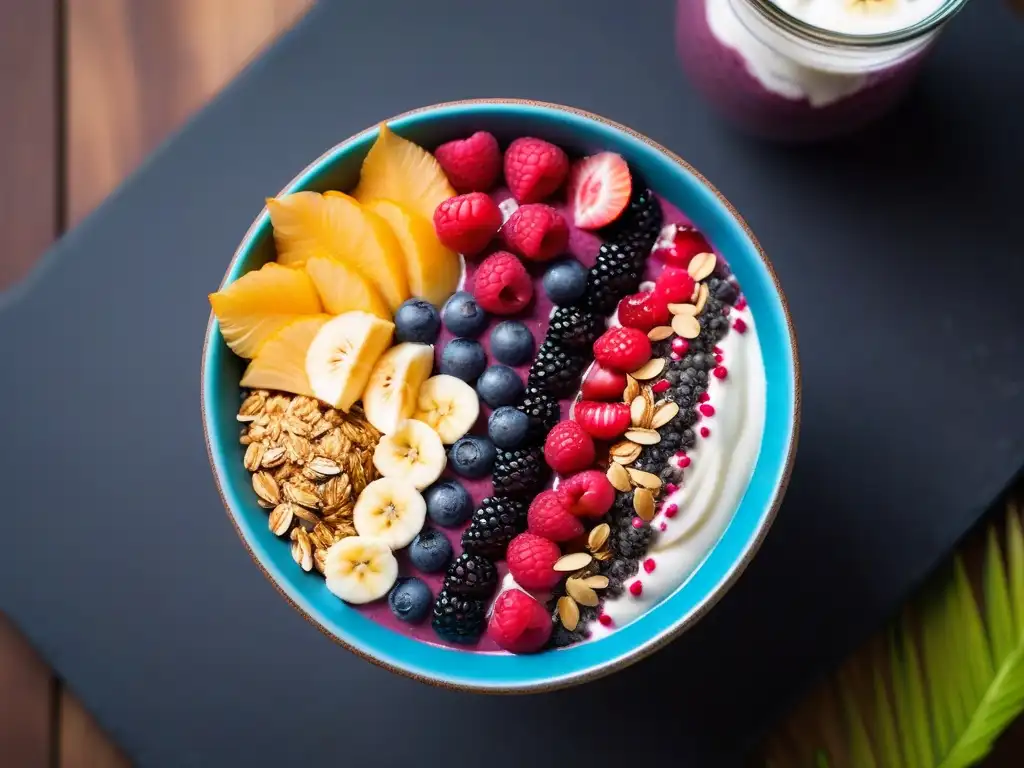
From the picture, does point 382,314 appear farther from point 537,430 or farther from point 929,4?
point 929,4

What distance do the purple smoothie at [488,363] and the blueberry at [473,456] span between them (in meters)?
0.02

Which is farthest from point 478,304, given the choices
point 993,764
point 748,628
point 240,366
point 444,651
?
point 993,764

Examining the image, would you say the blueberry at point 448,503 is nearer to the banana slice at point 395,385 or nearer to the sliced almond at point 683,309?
the banana slice at point 395,385

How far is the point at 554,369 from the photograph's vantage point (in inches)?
44.8

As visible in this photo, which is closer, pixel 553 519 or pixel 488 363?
pixel 553 519

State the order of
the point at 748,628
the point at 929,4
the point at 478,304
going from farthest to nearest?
the point at 748,628, the point at 478,304, the point at 929,4

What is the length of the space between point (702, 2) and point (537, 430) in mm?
571

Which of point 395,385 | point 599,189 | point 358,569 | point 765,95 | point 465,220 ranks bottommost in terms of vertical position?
point 358,569

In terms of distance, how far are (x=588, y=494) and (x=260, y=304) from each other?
0.46m

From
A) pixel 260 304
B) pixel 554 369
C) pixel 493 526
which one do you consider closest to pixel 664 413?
pixel 554 369

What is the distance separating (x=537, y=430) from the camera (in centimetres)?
114

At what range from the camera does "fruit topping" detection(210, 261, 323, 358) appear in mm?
1108

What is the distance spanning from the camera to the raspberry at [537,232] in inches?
44.4

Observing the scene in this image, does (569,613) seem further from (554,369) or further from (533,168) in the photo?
(533,168)
